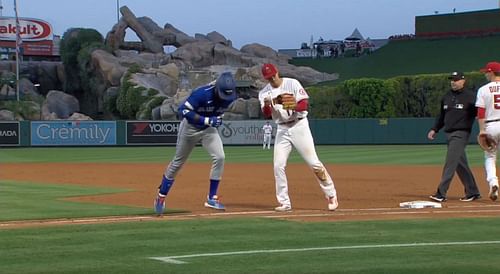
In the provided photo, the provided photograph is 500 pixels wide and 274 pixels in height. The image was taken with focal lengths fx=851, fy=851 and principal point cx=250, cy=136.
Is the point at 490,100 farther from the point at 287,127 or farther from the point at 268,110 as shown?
the point at 268,110

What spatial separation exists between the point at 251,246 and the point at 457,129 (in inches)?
229

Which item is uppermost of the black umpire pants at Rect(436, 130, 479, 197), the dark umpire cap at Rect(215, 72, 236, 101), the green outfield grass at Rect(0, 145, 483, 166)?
the dark umpire cap at Rect(215, 72, 236, 101)

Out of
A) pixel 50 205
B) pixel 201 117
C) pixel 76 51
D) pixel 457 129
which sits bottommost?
pixel 50 205

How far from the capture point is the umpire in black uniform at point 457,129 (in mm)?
12312

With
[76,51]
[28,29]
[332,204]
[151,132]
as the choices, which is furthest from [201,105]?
[28,29]

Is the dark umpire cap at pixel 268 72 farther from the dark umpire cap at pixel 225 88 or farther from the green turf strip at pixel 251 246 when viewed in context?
the green turf strip at pixel 251 246

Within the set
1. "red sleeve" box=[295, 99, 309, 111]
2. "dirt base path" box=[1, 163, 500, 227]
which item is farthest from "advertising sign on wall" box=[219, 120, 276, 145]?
"red sleeve" box=[295, 99, 309, 111]

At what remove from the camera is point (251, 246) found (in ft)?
24.7

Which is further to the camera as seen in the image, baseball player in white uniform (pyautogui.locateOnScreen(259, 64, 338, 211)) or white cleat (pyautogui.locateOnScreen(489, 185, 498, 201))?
white cleat (pyautogui.locateOnScreen(489, 185, 498, 201))

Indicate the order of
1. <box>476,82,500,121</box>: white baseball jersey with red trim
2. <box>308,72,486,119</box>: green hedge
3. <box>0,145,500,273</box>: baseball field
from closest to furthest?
<box>0,145,500,273</box>: baseball field, <box>476,82,500,121</box>: white baseball jersey with red trim, <box>308,72,486,119</box>: green hedge

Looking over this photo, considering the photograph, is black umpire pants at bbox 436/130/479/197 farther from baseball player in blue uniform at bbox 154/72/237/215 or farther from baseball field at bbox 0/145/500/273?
baseball player in blue uniform at bbox 154/72/237/215

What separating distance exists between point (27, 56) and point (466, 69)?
173ft

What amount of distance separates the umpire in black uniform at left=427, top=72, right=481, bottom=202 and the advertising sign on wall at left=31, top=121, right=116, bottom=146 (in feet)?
121

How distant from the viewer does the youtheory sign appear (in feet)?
298
